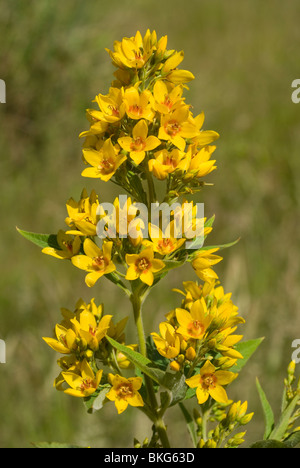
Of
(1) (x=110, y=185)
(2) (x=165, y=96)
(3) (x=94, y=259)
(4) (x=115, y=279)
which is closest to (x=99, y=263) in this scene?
(3) (x=94, y=259)

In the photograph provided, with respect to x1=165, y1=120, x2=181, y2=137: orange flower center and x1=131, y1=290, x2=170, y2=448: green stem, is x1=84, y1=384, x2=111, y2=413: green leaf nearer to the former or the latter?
x1=131, y1=290, x2=170, y2=448: green stem

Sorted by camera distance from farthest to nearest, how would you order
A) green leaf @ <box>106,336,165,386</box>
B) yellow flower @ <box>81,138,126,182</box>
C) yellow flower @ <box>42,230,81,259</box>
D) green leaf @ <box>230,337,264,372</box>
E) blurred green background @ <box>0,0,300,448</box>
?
1. blurred green background @ <box>0,0,300,448</box>
2. green leaf @ <box>230,337,264,372</box>
3. yellow flower @ <box>42,230,81,259</box>
4. yellow flower @ <box>81,138,126,182</box>
5. green leaf @ <box>106,336,165,386</box>

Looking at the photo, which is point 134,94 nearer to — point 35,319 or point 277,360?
point 277,360

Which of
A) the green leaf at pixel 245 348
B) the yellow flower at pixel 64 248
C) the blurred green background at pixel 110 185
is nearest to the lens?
the yellow flower at pixel 64 248

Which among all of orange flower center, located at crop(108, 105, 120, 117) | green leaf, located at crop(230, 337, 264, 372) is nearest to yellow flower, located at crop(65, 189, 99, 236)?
orange flower center, located at crop(108, 105, 120, 117)

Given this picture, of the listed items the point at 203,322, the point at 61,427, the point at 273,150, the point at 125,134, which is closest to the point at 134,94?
the point at 125,134

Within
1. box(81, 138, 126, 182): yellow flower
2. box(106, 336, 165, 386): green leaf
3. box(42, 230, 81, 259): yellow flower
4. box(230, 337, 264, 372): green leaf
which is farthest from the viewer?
box(230, 337, 264, 372): green leaf

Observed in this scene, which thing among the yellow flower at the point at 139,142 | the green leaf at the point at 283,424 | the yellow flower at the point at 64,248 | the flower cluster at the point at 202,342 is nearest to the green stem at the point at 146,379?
the flower cluster at the point at 202,342

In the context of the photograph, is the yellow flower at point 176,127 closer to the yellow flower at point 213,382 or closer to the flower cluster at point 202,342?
the flower cluster at point 202,342
